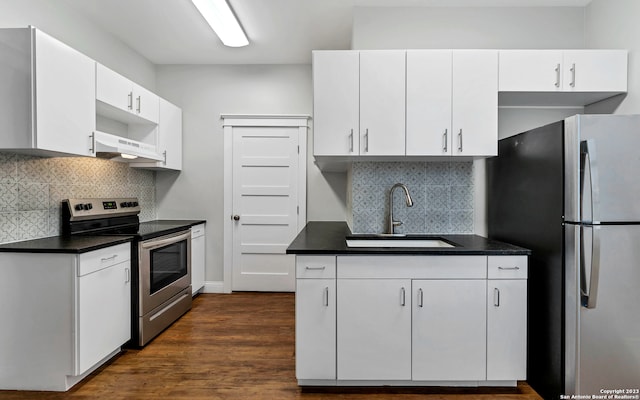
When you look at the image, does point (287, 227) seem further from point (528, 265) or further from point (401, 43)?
point (528, 265)

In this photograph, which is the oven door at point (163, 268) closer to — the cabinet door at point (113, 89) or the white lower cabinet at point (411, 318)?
the cabinet door at point (113, 89)

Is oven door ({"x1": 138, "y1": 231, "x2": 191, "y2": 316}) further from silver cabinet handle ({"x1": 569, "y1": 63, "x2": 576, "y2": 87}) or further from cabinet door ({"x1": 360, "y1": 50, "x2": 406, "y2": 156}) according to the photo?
silver cabinet handle ({"x1": 569, "y1": 63, "x2": 576, "y2": 87})

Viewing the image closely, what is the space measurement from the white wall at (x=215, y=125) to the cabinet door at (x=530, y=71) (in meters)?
2.15

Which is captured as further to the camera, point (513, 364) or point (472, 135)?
point (472, 135)

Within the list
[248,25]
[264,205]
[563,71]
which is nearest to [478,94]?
[563,71]

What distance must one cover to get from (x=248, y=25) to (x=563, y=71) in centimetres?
260

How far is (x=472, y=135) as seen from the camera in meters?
2.52

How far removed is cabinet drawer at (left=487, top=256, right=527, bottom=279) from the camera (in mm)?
2145

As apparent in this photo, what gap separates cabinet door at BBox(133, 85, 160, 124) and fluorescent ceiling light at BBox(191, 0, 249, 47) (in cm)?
90

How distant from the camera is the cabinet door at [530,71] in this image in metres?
2.53

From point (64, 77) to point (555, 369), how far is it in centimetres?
352

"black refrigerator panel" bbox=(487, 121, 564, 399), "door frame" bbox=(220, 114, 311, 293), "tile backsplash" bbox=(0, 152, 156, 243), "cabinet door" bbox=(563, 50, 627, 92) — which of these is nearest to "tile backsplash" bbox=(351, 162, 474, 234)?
"black refrigerator panel" bbox=(487, 121, 564, 399)

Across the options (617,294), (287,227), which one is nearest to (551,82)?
(617,294)

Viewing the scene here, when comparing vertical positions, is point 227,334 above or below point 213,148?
below
